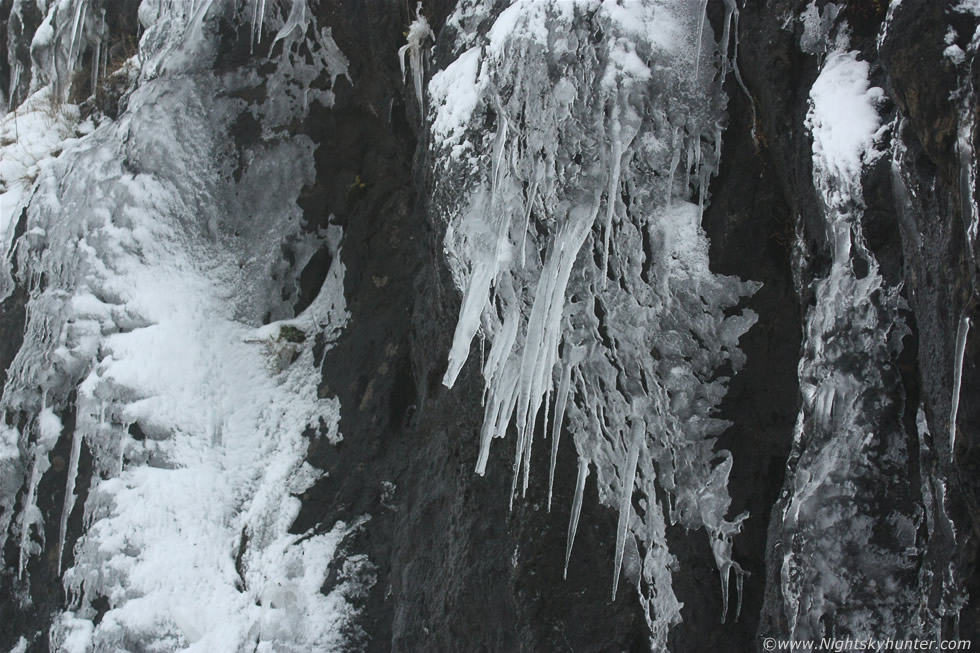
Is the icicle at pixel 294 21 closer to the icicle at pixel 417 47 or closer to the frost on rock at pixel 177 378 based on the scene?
the frost on rock at pixel 177 378

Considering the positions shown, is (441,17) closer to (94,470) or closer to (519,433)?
(519,433)

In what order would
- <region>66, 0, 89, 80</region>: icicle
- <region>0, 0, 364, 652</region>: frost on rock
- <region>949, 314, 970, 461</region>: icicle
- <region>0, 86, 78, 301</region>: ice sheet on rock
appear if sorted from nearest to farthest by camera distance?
1. <region>949, 314, 970, 461</region>: icicle
2. <region>0, 0, 364, 652</region>: frost on rock
3. <region>0, 86, 78, 301</region>: ice sheet on rock
4. <region>66, 0, 89, 80</region>: icicle

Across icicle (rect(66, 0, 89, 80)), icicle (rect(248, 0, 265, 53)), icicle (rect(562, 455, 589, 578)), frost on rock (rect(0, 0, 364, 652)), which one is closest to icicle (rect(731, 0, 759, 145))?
icicle (rect(562, 455, 589, 578))

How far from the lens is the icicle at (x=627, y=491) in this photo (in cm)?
299

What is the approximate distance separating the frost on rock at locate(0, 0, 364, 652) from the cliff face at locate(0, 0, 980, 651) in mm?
18

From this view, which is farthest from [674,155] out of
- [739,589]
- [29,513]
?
[29,513]

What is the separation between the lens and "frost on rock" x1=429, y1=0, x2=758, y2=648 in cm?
312

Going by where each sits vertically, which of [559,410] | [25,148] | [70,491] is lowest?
[70,491]

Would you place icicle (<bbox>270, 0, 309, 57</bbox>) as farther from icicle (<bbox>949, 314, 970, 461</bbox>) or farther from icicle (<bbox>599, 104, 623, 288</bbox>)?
icicle (<bbox>949, 314, 970, 461</bbox>)

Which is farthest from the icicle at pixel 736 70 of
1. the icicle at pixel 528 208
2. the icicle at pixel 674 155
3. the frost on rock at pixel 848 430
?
the icicle at pixel 528 208

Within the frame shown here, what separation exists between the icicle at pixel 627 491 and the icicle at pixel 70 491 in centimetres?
288

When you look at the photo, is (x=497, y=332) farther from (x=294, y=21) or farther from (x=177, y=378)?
(x=294, y=21)

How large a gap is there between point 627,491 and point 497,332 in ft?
2.68

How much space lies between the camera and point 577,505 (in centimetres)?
314
